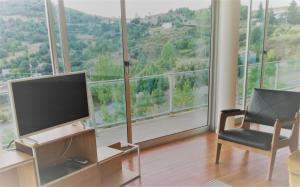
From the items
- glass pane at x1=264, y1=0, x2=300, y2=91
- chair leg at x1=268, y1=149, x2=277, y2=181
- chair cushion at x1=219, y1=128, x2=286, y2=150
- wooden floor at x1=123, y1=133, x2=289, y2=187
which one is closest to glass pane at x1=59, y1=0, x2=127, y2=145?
wooden floor at x1=123, y1=133, x2=289, y2=187

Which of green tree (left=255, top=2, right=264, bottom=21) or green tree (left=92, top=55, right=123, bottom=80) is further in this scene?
green tree (left=255, top=2, right=264, bottom=21)

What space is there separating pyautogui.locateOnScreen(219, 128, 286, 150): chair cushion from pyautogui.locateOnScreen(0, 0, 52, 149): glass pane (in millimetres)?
2110

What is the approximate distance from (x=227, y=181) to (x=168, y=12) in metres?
2.28

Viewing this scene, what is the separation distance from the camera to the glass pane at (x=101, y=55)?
3064 mm

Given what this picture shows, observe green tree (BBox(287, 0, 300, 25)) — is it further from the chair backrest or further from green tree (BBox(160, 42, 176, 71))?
green tree (BBox(160, 42, 176, 71))

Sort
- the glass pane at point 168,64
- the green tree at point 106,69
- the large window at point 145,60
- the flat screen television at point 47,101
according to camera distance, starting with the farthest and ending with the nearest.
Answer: the glass pane at point 168,64
the green tree at point 106,69
the large window at point 145,60
the flat screen television at point 47,101

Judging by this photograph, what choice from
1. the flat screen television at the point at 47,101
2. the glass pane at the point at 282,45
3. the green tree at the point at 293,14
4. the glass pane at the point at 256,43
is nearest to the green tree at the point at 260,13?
the glass pane at the point at 256,43

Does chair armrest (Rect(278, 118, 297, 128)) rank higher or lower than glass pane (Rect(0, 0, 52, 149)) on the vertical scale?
lower

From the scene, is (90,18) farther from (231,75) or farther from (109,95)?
(231,75)

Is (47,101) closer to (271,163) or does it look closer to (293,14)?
(271,163)

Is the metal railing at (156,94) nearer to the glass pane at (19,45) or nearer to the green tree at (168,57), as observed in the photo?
the green tree at (168,57)

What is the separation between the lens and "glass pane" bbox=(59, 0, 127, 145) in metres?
3.06

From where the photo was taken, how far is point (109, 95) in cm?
346

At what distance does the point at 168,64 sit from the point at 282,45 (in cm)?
247
